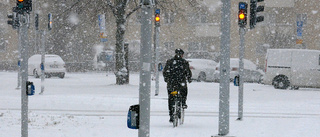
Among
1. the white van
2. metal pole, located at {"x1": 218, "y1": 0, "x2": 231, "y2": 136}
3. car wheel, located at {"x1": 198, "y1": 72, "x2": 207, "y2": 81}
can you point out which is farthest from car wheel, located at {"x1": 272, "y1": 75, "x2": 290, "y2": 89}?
metal pole, located at {"x1": 218, "y1": 0, "x2": 231, "y2": 136}

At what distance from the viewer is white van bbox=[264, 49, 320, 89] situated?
2511cm

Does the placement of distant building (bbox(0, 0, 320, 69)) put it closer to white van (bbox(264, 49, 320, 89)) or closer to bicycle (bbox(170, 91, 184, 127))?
white van (bbox(264, 49, 320, 89))

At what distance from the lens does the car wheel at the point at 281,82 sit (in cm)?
2542

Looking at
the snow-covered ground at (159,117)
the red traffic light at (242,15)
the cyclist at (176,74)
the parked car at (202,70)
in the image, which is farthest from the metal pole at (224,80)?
the parked car at (202,70)

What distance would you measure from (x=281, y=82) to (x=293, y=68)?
856 mm

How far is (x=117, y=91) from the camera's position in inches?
870

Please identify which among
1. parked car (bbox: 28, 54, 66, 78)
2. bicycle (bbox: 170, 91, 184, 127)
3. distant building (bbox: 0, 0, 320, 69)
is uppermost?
distant building (bbox: 0, 0, 320, 69)

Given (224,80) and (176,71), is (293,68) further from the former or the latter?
(224,80)

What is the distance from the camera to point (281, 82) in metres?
25.5

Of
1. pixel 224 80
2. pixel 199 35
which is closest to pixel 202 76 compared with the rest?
pixel 199 35

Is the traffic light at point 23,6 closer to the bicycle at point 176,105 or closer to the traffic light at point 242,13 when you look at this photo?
the bicycle at point 176,105

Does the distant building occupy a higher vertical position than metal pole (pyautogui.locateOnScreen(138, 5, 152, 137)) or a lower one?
higher

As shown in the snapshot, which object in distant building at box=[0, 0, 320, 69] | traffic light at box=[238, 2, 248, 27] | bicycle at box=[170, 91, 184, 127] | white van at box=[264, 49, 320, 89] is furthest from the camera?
distant building at box=[0, 0, 320, 69]

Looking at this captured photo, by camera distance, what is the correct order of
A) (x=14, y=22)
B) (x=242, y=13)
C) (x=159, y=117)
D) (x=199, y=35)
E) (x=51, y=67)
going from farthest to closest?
(x=199, y=35) < (x=51, y=67) < (x=159, y=117) < (x=242, y=13) < (x=14, y=22)
